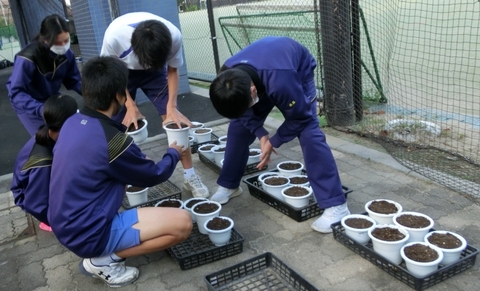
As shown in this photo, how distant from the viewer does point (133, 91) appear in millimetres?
3492

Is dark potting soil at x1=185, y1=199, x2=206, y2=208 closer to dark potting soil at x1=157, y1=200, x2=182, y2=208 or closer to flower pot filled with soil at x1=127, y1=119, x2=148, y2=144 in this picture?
dark potting soil at x1=157, y1=200, x2=182, y2=208

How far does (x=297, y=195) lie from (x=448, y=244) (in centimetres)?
99

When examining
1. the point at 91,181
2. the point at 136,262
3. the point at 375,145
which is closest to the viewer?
the point at 91,181

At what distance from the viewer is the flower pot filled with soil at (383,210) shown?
2607 millimetres

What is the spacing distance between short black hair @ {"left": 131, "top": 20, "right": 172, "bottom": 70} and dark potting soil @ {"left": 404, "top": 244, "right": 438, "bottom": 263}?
1.81m

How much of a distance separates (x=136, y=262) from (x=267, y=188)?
1.06 metres

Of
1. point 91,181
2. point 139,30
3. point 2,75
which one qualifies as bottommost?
point 2,75

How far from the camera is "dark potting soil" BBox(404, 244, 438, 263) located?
2170mm

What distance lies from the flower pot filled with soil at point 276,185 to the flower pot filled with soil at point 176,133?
676mm

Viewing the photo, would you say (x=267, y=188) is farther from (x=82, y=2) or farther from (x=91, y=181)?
(x=82, y=2)

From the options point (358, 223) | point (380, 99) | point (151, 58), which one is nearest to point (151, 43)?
point (151, 58)

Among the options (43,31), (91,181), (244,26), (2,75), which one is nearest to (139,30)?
(43,31)

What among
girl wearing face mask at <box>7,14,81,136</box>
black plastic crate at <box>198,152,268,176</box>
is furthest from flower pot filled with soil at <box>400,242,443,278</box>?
girl wearing face mask at <box>7,14,81,136</box>

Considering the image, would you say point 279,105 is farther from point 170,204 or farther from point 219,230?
point 170,204
